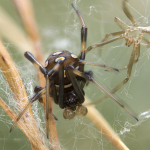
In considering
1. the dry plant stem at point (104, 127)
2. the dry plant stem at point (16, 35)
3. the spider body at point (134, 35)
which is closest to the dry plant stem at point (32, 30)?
the dry plant stem at point (16, 35)

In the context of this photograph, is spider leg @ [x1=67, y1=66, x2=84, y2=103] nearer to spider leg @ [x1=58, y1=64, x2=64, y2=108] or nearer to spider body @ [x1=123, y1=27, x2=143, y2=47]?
spider leg @ [x1=58, y1=64, x2=64, y2=108]

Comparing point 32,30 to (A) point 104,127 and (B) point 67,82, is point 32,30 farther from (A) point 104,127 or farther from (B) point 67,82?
(A) point 104,127

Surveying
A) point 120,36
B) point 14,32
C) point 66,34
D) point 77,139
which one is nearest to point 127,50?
point 120,36

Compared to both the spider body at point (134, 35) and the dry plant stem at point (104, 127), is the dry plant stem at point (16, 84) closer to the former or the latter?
the dry plant stem at point (104, 127)

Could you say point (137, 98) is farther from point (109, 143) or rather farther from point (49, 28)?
point (49, 28)

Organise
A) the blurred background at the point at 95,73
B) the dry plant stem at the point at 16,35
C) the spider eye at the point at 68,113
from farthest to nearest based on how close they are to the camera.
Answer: the dry plant stem at the point at 16,35 < the blurred background at the point at 95,73 < the spider eye at the point at 68,113

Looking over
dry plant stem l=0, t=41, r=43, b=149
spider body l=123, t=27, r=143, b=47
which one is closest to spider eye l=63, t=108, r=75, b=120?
dry plant stem l=0, t=41, r=43, b=149
